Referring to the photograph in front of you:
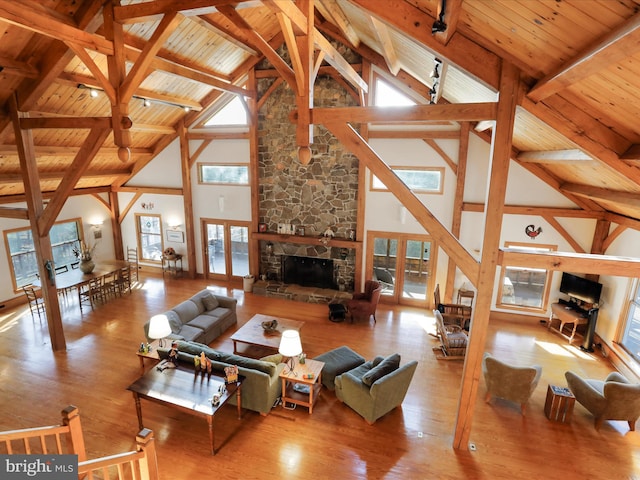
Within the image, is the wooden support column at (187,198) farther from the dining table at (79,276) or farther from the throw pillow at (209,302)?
the throw pillow at (209,302)

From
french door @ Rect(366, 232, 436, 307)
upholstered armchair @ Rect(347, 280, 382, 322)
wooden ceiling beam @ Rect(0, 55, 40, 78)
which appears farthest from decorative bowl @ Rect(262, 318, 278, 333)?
wooden ceiling beam @ Rect(0, 55, 40, 78)

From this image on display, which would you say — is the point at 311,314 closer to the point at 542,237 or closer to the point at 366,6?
the point at 542,237

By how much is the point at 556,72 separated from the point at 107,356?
777 centimetres

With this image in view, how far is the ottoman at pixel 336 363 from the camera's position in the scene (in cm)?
549

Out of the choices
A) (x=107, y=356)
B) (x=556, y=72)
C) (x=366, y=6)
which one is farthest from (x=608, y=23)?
(x=107, y=356)

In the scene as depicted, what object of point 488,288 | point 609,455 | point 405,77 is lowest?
point 609,455

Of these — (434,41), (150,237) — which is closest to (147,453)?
(434,41)

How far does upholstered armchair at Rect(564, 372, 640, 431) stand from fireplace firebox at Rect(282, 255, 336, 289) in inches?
221

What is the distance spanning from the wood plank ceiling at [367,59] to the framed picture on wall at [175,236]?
8.25ft

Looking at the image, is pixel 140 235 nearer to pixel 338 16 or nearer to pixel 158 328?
pixel 158 328

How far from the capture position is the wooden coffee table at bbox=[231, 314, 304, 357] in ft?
20.5

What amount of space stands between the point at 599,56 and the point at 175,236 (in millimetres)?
10577

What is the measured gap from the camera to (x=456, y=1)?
2604 mm

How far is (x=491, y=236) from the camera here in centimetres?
391
